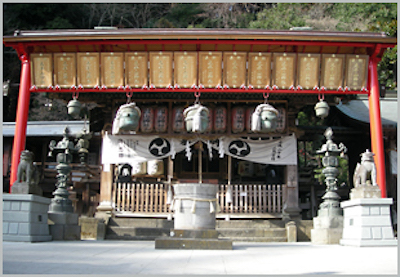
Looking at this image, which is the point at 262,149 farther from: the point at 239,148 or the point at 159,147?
the point at 159,147

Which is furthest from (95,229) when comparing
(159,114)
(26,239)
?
(159,114)

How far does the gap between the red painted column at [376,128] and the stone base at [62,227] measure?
906 cm

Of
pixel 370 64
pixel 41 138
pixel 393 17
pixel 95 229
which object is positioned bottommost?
pixel 95 229

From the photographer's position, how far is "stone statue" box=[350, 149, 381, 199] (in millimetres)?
9841

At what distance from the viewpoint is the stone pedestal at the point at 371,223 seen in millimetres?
9273

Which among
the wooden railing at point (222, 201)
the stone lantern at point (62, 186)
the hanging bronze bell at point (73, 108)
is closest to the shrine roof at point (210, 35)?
the hanging bronze bell at point (73, 108)

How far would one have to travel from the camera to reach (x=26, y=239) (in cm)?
954

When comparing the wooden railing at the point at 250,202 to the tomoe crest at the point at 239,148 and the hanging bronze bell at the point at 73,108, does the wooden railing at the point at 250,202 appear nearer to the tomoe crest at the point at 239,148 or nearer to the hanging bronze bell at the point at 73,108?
the tomoe crest at the point at 239,148

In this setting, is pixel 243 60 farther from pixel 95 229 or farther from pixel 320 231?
pixel 95 229

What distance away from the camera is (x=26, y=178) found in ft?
33.0

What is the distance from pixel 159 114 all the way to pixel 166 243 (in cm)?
692

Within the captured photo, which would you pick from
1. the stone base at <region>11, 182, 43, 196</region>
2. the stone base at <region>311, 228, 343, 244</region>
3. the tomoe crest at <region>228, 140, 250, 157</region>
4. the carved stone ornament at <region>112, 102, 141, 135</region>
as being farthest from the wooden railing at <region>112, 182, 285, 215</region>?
the stone base at <region>11, 182, 43, 196</region>

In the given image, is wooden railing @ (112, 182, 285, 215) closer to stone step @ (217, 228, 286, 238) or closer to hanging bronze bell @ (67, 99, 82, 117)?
stone step @ (217, 228, 286, 238)

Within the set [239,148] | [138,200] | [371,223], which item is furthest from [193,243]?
[239,148]
